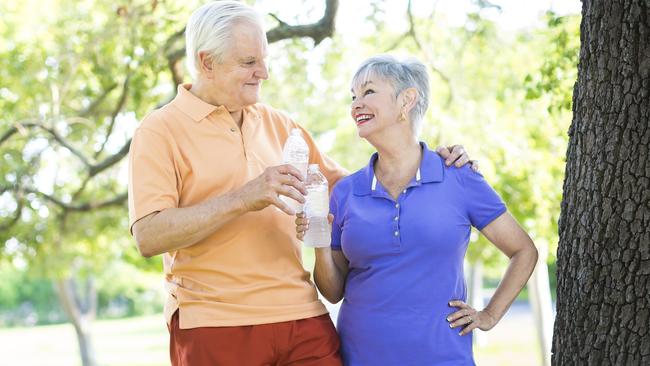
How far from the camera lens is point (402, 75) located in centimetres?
364

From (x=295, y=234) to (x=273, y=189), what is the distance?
0.45 metres

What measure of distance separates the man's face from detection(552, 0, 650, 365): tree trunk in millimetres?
1102

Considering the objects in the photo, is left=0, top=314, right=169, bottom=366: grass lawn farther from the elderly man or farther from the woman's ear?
the woman's ear

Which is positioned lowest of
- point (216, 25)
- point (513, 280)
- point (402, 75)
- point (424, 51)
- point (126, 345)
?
point (126, 345)

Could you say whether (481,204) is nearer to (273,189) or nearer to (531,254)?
(531,254)

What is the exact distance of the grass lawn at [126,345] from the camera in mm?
23000

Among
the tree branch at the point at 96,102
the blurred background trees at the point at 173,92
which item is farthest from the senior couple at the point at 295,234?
the tree branch at the point at 96,102

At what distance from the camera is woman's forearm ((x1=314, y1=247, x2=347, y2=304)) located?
3.61m

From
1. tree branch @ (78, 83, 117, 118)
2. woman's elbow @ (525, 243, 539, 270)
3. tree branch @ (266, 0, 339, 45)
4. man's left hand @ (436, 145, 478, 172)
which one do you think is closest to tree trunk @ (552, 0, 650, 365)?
woman's elbow @ (525, 243, 539, 270)

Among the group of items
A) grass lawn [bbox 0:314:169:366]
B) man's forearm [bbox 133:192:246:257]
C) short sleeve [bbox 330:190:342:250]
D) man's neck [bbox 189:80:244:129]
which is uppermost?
man's neck [bbox 189:80:244:129]

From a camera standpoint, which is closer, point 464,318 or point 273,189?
point 273,189

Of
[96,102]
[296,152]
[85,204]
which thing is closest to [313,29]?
[296,152]

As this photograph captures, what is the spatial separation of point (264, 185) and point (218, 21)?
2.13 feet

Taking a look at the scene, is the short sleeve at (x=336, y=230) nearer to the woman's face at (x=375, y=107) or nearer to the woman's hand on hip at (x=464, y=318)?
the woman's face at (x=375, y=107)
